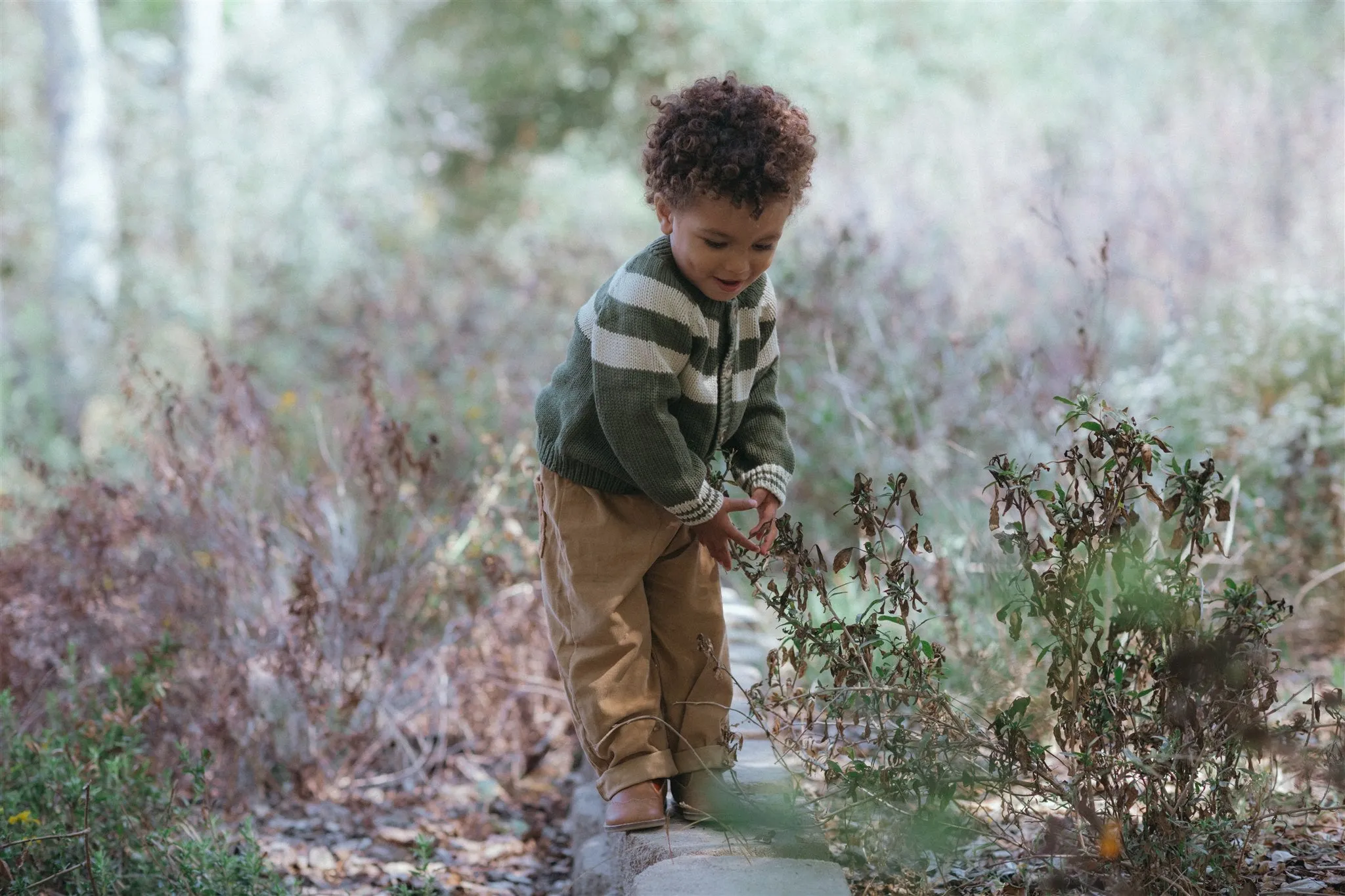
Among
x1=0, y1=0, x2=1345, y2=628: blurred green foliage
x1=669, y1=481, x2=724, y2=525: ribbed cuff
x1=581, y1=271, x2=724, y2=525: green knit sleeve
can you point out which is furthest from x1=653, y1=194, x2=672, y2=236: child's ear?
x1=669, y1=481, x2=724, y2=525: ribbed cuff

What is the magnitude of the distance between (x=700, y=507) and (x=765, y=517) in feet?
0.76

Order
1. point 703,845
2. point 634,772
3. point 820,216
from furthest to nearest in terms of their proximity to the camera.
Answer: point 820,216
point 634,772
point 703,845

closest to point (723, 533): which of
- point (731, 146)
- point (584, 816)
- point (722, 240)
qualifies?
point (722, 240)

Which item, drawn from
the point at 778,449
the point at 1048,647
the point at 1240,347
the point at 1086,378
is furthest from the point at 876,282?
the point at 1048,647

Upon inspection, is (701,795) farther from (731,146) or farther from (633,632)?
(731,146)

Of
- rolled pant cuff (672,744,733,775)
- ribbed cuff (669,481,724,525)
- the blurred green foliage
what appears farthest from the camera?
the blurred green foliage

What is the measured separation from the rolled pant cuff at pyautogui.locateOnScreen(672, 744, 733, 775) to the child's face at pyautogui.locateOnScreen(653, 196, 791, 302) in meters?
0.95

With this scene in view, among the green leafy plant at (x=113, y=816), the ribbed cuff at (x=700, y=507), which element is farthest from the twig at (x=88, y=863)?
the ribbed cuff at (x=700, y=507)

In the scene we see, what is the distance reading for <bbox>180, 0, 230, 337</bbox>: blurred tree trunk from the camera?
10.6m

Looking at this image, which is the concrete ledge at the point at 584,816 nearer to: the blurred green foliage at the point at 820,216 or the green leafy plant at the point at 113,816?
the green leafy plant at the point at 113,816

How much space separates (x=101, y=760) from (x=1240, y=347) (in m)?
4.48

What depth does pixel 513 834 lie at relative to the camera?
11.3 ft

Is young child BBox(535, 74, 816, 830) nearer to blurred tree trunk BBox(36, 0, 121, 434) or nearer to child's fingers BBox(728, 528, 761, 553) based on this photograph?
child's fingers BBox(728, 528, 761, 553)

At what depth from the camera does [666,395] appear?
238 cm
